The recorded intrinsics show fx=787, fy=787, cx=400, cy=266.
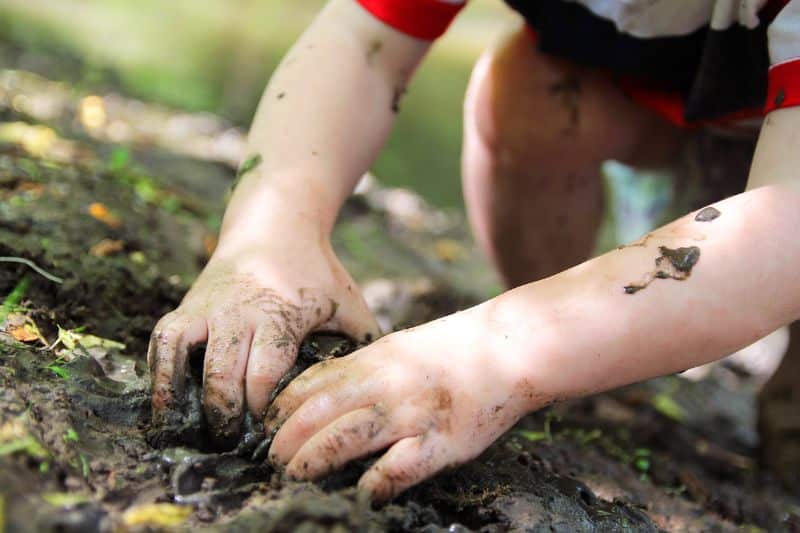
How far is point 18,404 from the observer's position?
1130 millimetres

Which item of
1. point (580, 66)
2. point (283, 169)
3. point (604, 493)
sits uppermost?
point (580, 66)

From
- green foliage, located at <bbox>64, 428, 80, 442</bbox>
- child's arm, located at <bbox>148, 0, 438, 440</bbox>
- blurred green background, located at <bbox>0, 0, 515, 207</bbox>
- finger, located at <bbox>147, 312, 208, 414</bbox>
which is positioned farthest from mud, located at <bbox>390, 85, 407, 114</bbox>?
blurred green background, located at <bbox>0, 0, 515, 207</bbox>

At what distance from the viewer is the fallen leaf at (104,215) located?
207 centimetres

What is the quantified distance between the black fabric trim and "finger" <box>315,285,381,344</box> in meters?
0.91

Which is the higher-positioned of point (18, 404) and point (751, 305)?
point (751, 305)

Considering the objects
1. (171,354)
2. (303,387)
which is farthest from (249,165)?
(303,387)

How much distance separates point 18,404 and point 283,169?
706 millimetres

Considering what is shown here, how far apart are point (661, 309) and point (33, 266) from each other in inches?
47.5

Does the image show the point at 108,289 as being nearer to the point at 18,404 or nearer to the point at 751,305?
the point at 18,404

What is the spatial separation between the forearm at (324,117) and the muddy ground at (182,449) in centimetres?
33

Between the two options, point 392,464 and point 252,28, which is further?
point 252,28

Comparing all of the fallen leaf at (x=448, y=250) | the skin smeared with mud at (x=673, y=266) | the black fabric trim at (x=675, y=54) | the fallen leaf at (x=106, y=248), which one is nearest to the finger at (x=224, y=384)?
the skin smeared with mud at (x=673, y=266)

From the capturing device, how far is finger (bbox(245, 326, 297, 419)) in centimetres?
127

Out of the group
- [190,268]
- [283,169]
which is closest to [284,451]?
[283,169]
